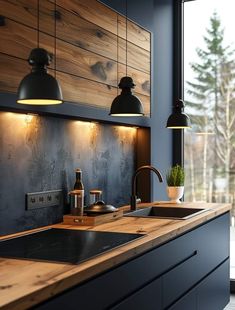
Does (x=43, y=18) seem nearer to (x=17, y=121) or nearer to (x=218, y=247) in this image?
(x=17, y=121)

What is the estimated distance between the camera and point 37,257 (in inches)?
75.0

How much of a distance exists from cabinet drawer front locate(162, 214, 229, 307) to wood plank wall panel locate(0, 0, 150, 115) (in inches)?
44.8

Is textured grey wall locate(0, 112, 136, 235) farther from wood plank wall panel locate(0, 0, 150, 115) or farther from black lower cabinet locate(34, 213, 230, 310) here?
black lower cabinet locate(34, 213, 230, 310)

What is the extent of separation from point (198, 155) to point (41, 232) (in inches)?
99.7

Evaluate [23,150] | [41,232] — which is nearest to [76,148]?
[23,150]

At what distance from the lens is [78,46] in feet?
9.48

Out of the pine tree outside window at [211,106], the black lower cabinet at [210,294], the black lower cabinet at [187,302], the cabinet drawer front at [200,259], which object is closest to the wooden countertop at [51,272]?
the cabinet drawer front at [200,259]

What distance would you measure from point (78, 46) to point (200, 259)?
162cm

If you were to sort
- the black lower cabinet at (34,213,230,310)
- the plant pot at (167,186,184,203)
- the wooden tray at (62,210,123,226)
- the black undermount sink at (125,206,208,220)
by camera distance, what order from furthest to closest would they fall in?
the plant pot at (167,186,184,203), the black undermount sink at (125,206,208,220), the wooden tray at (62,210,123,226), the black lower cabinet at (34,213,230,310)

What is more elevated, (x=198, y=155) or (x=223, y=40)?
(x=223, y=40)

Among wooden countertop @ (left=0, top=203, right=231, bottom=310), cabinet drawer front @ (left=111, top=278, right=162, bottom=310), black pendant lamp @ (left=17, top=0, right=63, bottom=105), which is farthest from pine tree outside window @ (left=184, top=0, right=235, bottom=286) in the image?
black pendant lamp @ (left=17, top=0, right=63, bottom=105)

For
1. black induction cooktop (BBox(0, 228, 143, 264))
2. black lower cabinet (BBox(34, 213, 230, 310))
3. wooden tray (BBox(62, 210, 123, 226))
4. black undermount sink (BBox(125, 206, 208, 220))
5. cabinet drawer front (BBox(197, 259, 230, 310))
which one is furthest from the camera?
black undermount sink (BBox(125, 206, 208, 220))

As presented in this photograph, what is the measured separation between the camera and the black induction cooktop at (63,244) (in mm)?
1925

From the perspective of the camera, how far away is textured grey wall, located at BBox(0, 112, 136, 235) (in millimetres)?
2512
